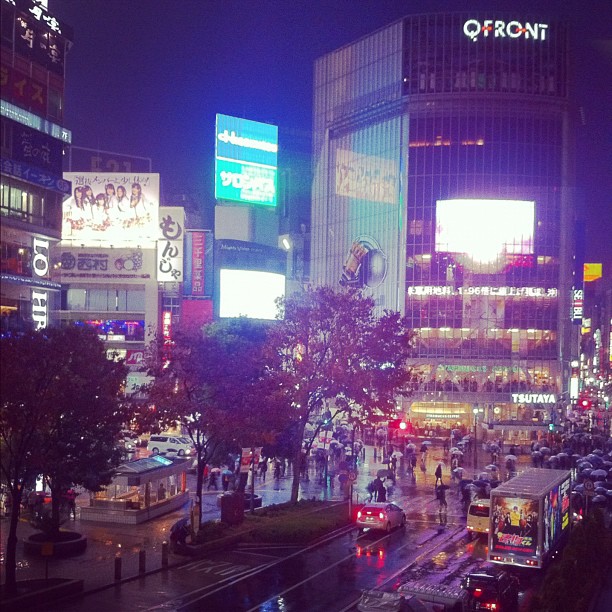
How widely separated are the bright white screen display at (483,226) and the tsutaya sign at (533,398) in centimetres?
1473

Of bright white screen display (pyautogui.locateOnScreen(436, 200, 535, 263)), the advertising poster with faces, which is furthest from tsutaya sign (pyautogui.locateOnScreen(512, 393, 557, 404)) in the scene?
the advertising poster with faces

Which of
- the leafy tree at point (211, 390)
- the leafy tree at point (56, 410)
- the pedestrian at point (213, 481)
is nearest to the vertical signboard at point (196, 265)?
the pedestrian at point (213, 481)

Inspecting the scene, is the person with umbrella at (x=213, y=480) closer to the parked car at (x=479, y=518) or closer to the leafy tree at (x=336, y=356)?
the leafy tree at (x=336, y=356)

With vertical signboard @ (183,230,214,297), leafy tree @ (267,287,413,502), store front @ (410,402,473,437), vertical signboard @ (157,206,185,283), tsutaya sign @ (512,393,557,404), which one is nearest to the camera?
leafy tree @ (267,287,413,502)

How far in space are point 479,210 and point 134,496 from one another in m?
63.2

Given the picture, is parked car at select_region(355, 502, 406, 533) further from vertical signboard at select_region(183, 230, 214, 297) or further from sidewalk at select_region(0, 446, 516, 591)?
vertical signboard at select_region(183, 230, 214, 297)

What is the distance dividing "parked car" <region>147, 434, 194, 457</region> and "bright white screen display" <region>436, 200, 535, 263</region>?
4575 cm

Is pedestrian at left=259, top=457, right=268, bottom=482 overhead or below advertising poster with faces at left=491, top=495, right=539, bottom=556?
below

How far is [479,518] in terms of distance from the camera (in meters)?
30.8

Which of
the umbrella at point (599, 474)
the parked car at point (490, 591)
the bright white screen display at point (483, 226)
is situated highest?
the bright white screen display at point (483, 226)

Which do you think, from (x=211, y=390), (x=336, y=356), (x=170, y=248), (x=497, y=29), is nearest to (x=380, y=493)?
(x=336, y=356)

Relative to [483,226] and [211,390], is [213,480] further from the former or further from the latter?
[483,226]

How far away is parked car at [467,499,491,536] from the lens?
3066 centimetres

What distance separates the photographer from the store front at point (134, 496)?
32.5 meters
